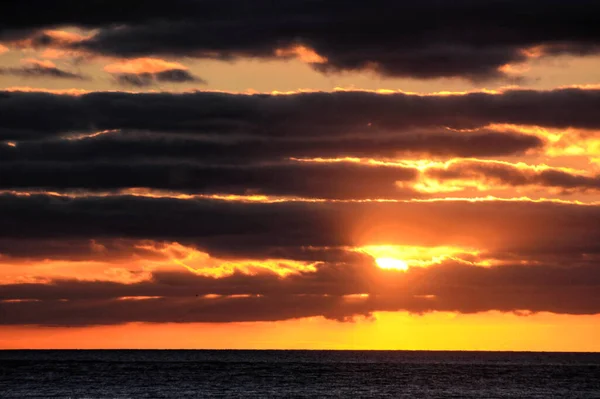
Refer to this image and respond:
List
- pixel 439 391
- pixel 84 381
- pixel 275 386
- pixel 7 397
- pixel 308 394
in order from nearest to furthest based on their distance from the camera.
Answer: pixel 7 397
pixel 308 394
pixel 439 391
pixel 275 386
pixel 84 381

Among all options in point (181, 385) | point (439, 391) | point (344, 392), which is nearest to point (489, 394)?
point (439, 391)

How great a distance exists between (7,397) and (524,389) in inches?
3047

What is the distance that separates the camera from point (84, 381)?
197 meters

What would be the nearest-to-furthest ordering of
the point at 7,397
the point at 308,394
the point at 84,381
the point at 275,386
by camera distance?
1. the point at 7,397
2. the point at 308,394
3. the point at 275,386
4. the point at 84,381

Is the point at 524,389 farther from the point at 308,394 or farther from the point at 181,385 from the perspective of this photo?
the point at 181,385

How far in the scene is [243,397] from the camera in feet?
500

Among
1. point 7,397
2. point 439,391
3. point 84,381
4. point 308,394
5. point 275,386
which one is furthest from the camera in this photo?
point 84,381

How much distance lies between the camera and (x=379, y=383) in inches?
7564

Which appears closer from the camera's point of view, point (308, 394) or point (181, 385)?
point (308, 394)

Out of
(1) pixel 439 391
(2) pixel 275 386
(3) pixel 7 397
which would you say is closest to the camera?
(3) pixel 7 397

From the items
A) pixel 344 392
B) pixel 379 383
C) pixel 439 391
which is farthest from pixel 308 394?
pixel 379 383

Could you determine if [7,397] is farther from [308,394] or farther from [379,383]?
[379,383]

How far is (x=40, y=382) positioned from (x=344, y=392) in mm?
53937

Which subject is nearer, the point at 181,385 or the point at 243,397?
the point at 243,397
